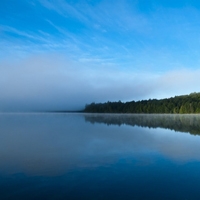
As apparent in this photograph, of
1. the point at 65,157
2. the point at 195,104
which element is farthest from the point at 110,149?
the point at 195,104

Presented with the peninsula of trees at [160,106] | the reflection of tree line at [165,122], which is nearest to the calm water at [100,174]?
the reflection of tree line at [165,122]

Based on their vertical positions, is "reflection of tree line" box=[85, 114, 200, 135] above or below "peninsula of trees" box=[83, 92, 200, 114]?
below

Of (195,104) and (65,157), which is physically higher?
(195,104)

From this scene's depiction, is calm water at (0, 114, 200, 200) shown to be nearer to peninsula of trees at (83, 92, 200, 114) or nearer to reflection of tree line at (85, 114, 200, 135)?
reflection of tree line at (85, 114, 200, 135)

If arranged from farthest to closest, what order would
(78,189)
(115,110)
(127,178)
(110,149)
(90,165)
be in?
1. (115,110)
2. (110,149)
3. (90,165)
4. (127,178)
5. (78,189)

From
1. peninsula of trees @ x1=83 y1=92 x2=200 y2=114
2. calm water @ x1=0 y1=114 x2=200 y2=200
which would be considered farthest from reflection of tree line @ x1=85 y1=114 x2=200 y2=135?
peninsula of trees @ x1=83 y1=92 x2=200 y2=114

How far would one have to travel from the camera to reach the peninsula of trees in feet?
342

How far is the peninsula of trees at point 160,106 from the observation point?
4100 inches

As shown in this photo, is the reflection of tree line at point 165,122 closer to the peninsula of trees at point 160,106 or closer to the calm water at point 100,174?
the calm water at point 100,174

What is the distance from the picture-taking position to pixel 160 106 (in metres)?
119

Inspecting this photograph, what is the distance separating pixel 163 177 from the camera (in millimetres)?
8164

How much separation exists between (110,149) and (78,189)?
650cm

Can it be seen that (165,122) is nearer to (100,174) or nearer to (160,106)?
(100,174)

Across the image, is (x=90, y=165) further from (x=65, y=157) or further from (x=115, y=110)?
(x=115, y=110)
